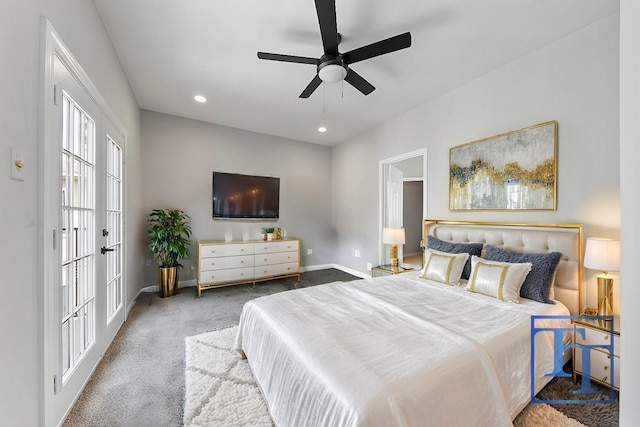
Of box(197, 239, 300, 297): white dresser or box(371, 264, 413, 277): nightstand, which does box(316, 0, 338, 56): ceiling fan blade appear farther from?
box(197, 239, 300, 297): white dresser

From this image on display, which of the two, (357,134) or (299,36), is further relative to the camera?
(357,134)

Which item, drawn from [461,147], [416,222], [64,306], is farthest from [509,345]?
[416,222]

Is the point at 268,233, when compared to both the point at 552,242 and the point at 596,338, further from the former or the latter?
the point at 596,338

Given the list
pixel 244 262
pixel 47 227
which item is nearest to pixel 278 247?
pixel 244 262

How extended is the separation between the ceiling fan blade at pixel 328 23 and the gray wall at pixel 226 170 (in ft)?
10.4

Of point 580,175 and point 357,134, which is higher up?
point 357,134

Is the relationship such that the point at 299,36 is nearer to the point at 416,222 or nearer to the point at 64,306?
the point at 64,306

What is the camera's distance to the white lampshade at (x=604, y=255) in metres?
1.91

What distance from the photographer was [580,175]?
228 centimetres

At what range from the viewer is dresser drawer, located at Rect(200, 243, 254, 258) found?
411 centimetres

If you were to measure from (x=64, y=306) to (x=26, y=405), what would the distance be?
2.04 feet

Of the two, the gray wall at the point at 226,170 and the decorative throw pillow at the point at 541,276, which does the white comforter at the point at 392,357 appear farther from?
the gray wall at the point at 226,170

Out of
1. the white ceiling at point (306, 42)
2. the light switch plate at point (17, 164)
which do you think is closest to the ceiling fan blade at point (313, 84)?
the white ceiling at point (306, 42)

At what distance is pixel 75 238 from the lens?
74.5 inches
